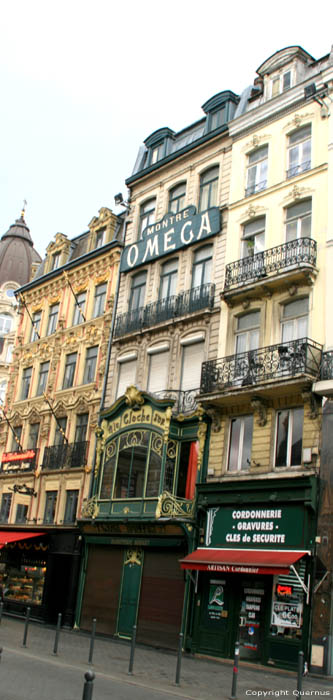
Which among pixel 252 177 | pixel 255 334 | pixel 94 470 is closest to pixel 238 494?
pixel 255 334

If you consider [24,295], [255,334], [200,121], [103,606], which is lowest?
[103,606]

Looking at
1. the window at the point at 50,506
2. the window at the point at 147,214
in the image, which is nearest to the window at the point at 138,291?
the window at the point at 147,214

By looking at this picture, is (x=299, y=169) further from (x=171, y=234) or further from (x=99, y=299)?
(x=99, y=299)

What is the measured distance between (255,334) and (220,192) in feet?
21.4

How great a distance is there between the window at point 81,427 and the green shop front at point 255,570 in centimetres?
863

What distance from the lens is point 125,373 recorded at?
28.0m

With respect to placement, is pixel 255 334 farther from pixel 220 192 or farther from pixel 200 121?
pixel 200 121

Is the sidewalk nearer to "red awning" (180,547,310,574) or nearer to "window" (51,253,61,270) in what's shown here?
"red awning" (180,547,310,574)

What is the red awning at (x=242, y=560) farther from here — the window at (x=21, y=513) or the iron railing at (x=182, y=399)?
the window at (x=21, y=513)

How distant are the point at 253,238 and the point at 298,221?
203cm

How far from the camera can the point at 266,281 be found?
21.5 m

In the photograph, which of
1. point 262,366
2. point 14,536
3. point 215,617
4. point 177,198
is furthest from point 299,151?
point 14,536

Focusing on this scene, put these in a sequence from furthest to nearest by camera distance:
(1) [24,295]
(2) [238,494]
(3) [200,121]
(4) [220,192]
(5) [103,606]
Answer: (1) [24,295]
(3) [200,121]
(4) [220,192]
(5) [103,606]
(2) [238,494]

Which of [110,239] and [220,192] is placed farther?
[110,239]
